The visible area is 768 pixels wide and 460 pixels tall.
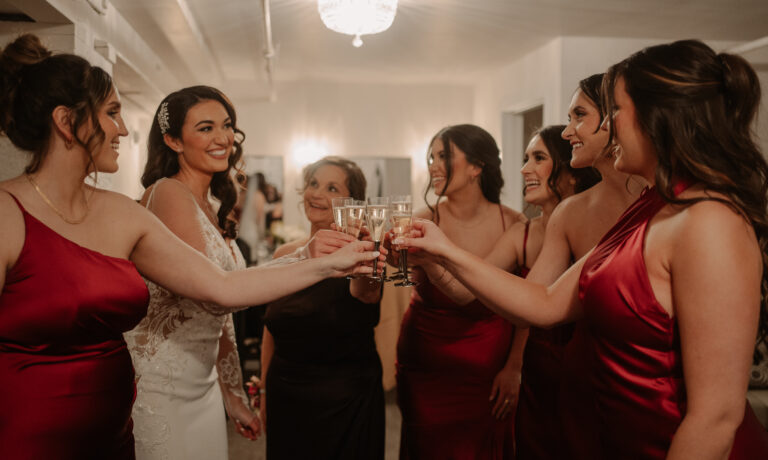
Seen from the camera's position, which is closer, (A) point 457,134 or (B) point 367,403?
(B) point 367,403

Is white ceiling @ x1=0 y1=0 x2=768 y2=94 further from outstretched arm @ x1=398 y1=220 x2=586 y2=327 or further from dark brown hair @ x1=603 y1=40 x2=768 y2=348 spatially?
dark brown hair @ x1=603 y1=40 x2=768 y2=348

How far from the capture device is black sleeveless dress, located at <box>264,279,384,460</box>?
2350 millimetres

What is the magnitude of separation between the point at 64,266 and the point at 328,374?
1266mm

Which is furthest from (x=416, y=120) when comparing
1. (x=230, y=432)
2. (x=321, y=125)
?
(x=230, y=432)

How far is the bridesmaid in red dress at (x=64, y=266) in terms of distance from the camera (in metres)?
1.31

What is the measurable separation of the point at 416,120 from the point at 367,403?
588 cm

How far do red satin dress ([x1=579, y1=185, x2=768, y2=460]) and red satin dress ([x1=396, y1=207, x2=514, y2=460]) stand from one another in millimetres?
1162

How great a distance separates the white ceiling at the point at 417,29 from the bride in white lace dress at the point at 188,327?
236 centimetres

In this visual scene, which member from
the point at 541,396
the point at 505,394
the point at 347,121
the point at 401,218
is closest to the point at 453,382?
the point at 505,394

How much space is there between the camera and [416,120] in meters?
7.79

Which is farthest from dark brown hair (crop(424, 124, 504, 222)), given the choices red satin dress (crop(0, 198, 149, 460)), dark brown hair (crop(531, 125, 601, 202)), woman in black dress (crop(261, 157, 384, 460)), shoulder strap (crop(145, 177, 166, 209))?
red satin dress (crop(0, 198, 149, 460))

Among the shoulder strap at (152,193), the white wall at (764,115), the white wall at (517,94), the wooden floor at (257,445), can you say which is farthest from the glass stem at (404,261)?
the white wall at (517,94)

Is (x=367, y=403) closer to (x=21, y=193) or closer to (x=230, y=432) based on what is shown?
(x=21, y=193)

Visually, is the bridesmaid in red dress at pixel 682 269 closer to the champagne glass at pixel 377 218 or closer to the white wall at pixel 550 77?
the champagne glass at pixel 377 218
